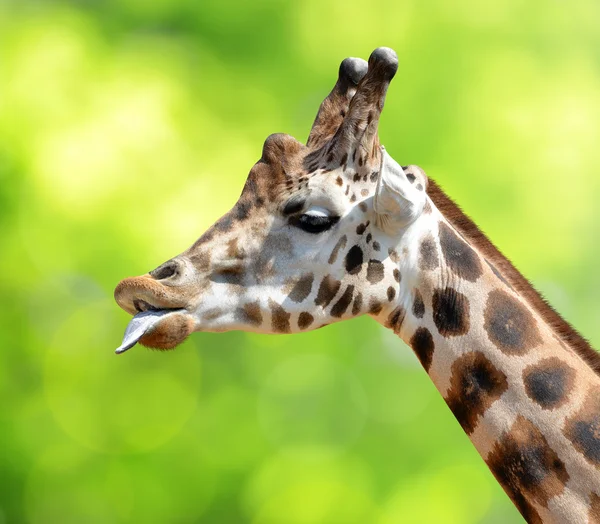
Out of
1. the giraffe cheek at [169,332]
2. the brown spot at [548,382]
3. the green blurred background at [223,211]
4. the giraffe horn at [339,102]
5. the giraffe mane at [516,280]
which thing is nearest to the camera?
the brown spot at [548,382]

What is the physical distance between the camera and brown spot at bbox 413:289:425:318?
2.70 m

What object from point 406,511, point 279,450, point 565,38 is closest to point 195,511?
point 279,450

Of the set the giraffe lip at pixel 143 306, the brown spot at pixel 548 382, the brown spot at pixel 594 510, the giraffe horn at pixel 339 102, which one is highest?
the giraffe horn at pixel 339 102

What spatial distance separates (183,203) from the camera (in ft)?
20.6

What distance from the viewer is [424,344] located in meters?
2.69

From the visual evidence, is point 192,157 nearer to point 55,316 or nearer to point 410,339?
point 55,316

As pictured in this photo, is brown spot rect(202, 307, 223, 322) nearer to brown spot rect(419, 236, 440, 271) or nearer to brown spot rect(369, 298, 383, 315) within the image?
brown spot rect(369, 298, 383, 315)

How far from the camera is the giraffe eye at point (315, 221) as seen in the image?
273 centimetres

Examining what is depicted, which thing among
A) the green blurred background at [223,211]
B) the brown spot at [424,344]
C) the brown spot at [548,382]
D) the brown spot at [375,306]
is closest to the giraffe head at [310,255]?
the brown spot at [375,306]

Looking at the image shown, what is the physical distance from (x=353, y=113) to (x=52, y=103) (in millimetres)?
4347

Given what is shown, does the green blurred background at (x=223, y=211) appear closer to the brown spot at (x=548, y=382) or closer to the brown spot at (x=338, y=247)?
the brown spot at (x=338, y=247)

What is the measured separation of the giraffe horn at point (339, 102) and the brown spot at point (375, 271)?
1.90 ft

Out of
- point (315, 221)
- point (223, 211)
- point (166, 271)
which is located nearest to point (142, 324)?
point (166, 271)

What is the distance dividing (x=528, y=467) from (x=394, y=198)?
2.89ft
